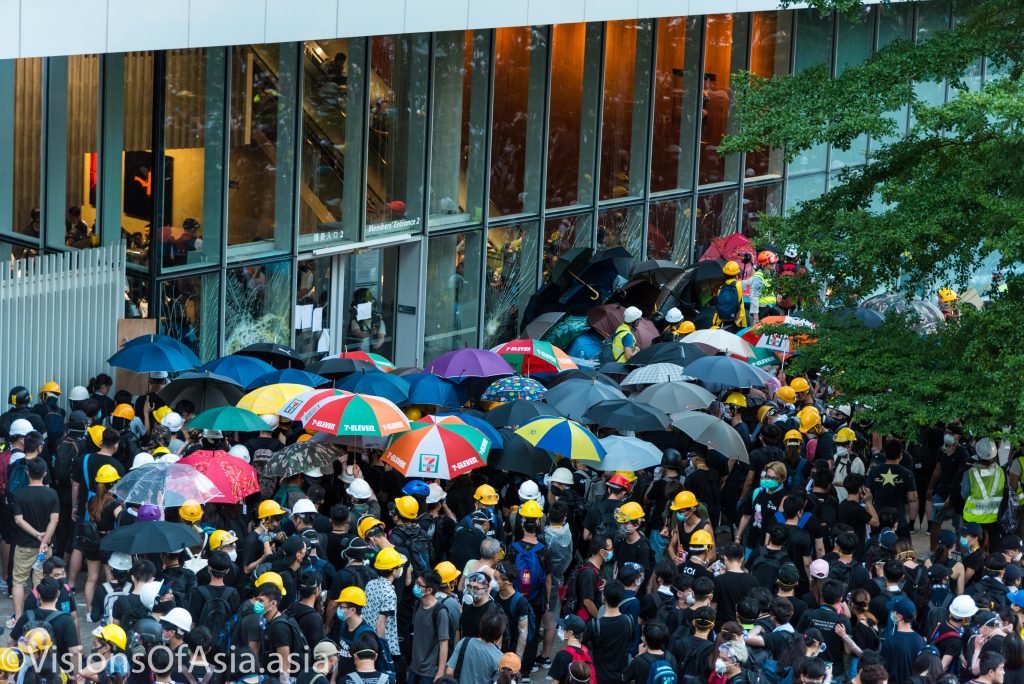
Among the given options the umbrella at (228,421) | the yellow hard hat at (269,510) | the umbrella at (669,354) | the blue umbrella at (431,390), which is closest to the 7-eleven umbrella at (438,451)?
the umbrella at (228,421)

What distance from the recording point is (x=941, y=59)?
14.1 meters

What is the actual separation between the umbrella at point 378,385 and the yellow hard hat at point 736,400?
3.77m

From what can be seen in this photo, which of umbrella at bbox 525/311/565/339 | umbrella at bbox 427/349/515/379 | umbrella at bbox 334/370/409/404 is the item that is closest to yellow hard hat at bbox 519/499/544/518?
umbrella at bbox 334/370/409/404

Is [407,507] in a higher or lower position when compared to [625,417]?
lower

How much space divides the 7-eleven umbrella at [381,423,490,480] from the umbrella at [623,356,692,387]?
3.48m

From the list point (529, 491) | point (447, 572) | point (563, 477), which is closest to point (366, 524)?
point (447, 572)

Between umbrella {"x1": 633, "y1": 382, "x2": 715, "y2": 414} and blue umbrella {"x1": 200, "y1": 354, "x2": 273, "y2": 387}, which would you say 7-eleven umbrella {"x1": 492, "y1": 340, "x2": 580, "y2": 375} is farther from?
blue umbrella {"x1": 200, "y1": 354, "x2": 273, "y2": 387}

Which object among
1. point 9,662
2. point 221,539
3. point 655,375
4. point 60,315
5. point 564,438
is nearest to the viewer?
point 9,662

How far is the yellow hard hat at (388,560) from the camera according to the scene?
1133 cm

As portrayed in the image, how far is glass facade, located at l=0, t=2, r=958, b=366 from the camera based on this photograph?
741 inches

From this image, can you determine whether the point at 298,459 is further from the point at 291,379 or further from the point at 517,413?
the point at 517,413

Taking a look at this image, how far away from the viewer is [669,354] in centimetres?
1786

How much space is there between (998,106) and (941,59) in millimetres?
1652

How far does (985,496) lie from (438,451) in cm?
509
